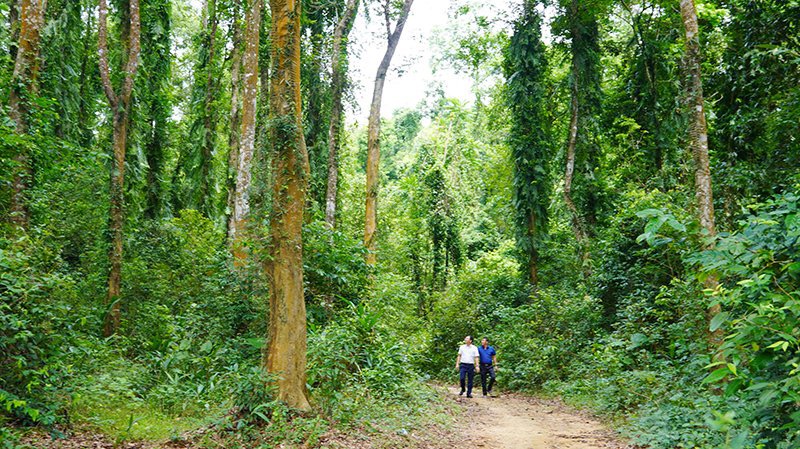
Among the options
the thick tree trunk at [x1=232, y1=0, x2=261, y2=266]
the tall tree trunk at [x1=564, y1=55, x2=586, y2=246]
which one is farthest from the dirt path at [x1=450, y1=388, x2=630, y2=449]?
the tall tree trunk at [x1=564, y1=55, x2=586, y2=246]

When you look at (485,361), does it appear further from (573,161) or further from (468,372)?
(573,161)

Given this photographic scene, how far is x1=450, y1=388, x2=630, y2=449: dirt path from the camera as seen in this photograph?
8625 millimetres

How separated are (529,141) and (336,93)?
9.04 meters

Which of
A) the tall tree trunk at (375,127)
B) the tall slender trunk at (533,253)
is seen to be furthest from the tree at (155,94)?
the tall slender trunk at (533,253)

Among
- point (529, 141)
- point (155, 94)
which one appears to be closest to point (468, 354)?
point (529, 141)

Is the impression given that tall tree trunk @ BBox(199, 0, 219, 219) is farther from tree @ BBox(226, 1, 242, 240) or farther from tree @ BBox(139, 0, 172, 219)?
tree @ BBox(139, 0, 172, 219)

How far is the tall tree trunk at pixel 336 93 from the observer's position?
53.2 feet

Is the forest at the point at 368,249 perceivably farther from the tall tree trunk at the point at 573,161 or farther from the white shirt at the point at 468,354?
the white shirt at the point at 468,354

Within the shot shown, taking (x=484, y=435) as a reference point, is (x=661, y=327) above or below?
above

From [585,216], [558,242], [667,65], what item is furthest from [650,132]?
[558,242]

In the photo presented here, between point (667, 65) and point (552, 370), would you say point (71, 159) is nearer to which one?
point (552, 370)

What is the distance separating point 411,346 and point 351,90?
920 centimetres

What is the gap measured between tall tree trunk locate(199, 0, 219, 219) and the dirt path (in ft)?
46.0

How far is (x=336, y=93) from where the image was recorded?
55.4 ft
